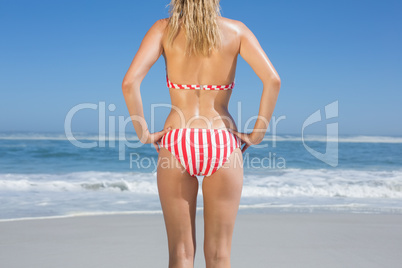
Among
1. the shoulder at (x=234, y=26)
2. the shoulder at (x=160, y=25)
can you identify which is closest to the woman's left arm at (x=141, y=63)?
the shoulder at (x=160, y=25)

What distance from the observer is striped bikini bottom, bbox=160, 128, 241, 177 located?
2.11 m

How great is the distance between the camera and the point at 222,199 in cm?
216

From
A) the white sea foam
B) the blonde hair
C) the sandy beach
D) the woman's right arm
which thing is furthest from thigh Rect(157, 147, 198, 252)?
the white sea foam

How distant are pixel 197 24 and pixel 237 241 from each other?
121 inches

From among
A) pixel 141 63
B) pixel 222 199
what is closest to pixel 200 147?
pixel 222 199

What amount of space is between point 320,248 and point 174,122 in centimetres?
289

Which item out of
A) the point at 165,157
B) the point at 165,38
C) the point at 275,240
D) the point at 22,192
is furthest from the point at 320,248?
the point at 22,192

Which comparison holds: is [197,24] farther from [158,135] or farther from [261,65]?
[158,135]

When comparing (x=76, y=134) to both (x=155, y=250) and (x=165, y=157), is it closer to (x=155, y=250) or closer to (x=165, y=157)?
(x=155, y=250)

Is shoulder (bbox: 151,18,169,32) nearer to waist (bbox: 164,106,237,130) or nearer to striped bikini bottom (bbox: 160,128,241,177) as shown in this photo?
waist (bbox: 164,106,237,130)

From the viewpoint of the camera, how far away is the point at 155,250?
4.31 metres

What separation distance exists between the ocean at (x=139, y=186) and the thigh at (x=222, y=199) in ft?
13.7

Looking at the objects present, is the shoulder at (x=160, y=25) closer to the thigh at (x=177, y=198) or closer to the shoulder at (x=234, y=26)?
the shoulder at (x=234, y=26)

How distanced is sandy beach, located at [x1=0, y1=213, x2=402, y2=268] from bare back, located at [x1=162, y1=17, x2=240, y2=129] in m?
2.15
